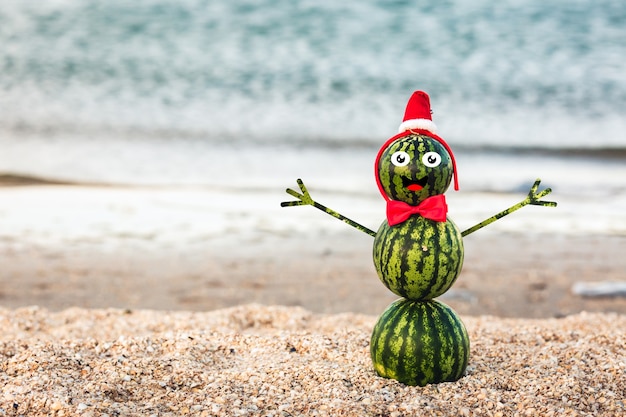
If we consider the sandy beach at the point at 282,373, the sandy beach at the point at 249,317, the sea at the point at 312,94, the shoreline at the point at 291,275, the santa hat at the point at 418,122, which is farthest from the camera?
the sea at the point at 312,94

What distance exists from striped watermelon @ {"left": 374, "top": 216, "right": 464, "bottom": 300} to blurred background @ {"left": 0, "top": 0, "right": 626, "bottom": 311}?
2.48 m

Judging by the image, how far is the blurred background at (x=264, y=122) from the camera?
7.56 m

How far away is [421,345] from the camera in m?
3.46

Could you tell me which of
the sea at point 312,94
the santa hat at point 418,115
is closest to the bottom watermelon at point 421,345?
the santa hat at point 418,115

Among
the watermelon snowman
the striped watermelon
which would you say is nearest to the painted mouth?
the watermelon snowman

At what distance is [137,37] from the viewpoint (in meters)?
16.5

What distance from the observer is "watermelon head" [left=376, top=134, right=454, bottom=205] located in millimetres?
3379

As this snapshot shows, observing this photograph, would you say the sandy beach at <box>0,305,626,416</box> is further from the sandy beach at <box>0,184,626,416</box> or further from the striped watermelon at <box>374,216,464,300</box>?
the striped watermelon at <box>374,216,464,300</box>

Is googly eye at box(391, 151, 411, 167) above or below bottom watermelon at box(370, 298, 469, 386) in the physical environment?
above

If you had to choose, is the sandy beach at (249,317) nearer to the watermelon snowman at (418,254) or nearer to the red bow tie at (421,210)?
the watermelon snowman at (418,254)

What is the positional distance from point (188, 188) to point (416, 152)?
21.9ft

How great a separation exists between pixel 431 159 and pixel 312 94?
10.8m

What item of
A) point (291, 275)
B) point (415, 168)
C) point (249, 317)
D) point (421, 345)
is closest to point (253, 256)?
point (291, 275)

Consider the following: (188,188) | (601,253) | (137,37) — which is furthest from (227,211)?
(137,37)
